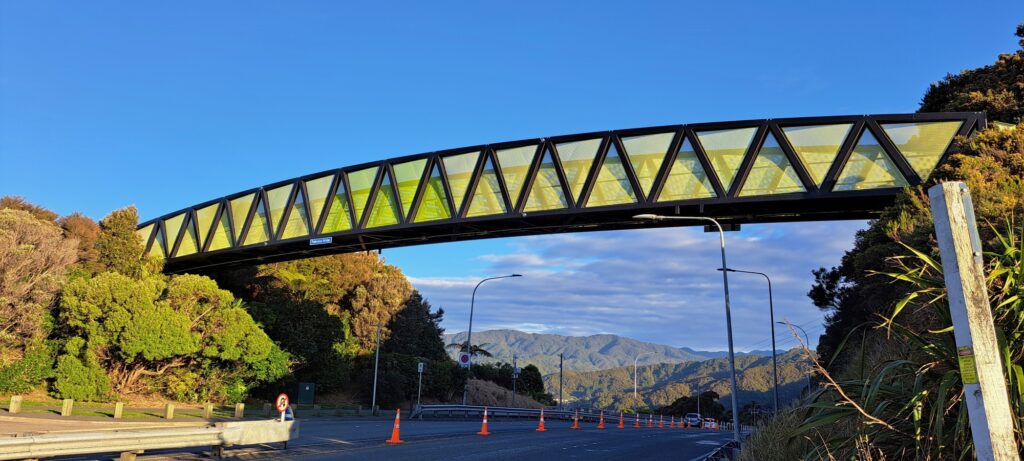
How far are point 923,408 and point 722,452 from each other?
12655 mm

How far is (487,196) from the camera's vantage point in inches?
1001

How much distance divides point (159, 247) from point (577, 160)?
30333 mm

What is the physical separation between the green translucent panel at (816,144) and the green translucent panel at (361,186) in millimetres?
15929

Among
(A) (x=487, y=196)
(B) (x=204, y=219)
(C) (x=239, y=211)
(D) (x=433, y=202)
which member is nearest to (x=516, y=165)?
(A) (x=487, y=196)

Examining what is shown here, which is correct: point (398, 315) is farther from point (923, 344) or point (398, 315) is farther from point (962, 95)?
point (923, 344)

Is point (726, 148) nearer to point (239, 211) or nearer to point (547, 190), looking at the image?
point (547, 190)

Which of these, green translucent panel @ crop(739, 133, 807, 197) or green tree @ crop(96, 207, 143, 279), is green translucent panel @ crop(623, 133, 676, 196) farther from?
green tree @ crop(96, 207, 143, 279)

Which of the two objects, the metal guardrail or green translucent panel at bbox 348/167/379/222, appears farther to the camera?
green translucent panel at bbox 348/167/379/222

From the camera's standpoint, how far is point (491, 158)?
24609 millimetres

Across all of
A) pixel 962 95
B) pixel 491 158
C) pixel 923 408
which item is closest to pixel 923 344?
pixel 923 408

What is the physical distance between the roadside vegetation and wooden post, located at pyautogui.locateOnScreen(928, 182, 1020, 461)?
1197 millimetres

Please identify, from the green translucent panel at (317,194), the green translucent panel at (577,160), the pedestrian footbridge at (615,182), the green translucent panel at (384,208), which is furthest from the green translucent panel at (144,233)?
the green translucent panel at (577,160)

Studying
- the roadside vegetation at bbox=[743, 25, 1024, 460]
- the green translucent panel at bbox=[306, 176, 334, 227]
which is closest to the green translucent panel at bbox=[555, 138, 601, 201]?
the roadside vegetation at bbox=[743, 25, 1024, 460]

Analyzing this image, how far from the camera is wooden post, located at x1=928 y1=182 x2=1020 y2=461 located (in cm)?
387
